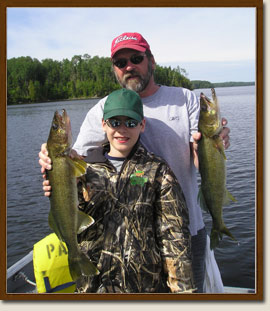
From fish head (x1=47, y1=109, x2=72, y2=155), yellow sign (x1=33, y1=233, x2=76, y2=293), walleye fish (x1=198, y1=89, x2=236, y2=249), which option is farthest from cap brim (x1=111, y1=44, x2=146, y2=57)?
yellow sign (x1=33, y1=233, x2=76, y2=293)

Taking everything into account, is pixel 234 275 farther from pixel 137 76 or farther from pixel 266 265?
pixel 137 76

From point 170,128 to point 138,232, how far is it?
1.11 m

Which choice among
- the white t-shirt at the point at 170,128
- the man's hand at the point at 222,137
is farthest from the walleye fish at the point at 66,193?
the man's hand at the point at 222,137

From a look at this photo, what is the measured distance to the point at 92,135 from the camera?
3.09m

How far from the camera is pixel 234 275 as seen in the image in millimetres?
7219

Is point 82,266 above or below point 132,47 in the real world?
below

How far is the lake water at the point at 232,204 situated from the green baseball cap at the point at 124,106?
2539 mm

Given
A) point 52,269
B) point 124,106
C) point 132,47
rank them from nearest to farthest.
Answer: point 124,106
point 132,47
point 52,269

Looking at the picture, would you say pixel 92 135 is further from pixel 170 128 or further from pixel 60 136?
pixel 170 128

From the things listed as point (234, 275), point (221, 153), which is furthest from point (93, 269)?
point (234, 275)

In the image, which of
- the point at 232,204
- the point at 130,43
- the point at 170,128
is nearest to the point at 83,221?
the point at 170,128

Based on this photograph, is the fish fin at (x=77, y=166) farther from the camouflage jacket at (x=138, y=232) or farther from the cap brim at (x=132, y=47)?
the cap brim at (x=132, y=47)

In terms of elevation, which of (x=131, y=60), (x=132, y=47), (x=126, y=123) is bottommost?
(x=126, y=123)

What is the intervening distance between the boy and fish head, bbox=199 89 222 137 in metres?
0.54
